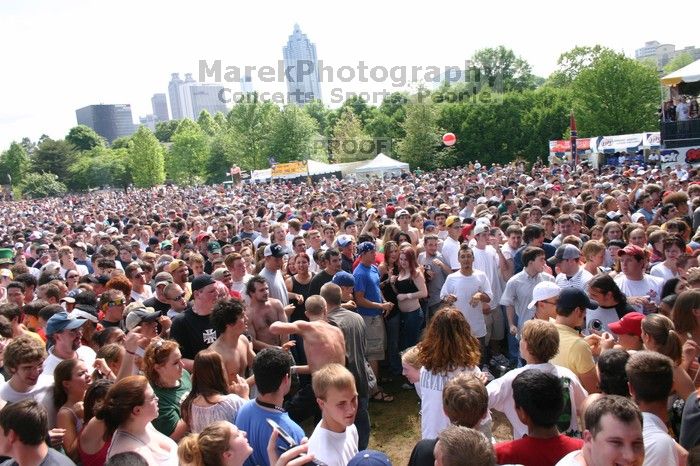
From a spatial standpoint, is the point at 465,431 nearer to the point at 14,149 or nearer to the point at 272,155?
the point at 272,155

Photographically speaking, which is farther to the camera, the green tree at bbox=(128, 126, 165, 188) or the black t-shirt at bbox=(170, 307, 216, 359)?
the green tree at bbox=(128, 126, 165, 188)

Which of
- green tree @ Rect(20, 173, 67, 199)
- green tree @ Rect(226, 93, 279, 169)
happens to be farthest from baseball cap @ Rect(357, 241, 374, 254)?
green tree @ Rect(20, 173, 67, 199)

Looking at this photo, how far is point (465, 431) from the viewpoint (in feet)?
7.26

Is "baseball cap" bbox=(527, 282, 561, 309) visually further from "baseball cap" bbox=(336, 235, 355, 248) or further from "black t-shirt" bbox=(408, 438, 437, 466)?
"baseball cap" bbox=(336, 235, 355, 248)

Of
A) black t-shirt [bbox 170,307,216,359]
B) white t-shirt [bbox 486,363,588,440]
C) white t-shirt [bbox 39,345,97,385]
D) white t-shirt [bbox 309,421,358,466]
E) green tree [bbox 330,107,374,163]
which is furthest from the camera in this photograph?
green tree [bbox 330,107,374,163]

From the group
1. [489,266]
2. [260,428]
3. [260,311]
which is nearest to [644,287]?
[489,266]

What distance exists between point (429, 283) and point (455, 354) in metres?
3.72

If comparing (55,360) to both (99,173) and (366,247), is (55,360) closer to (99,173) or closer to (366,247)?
(366,247)

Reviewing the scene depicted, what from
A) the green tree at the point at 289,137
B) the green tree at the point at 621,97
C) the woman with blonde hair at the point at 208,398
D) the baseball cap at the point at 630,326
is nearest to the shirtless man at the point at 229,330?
the woman with blonde hair at the point at 208,398

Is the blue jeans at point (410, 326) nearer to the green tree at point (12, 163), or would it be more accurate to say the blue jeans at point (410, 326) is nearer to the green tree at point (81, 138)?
the green tree at point (12, 163)

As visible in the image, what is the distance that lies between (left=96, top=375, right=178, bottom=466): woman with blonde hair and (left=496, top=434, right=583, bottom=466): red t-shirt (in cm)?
178

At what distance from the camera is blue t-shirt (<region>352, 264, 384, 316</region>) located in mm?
6285

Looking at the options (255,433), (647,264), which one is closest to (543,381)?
(255,433)

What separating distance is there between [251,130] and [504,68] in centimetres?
3483
